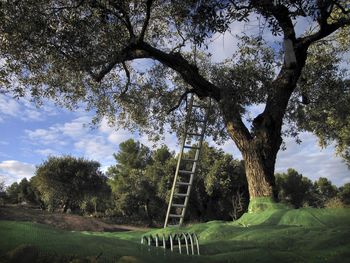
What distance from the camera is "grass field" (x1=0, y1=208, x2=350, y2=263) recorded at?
170 inches

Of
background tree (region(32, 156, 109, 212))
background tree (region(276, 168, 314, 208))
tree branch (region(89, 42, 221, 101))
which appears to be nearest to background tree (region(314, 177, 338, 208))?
background tree (region(276, 168, 314, 208))

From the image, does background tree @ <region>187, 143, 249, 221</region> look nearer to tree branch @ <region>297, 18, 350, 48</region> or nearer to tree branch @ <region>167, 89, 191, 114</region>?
tree branch @ <region>167, 89, 191, 114</region>

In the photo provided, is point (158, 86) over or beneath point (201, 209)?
over

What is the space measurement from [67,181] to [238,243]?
29.8m

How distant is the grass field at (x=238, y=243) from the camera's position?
14.2 ft

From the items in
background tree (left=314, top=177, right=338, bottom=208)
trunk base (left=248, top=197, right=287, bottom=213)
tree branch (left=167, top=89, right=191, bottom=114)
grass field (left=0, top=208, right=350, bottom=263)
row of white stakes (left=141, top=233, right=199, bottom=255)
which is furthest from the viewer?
background tree (left=314, top=177, right=338, bottom=208)

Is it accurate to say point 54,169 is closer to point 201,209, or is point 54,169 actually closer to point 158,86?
point 201,209

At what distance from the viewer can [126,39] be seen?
39.2ft

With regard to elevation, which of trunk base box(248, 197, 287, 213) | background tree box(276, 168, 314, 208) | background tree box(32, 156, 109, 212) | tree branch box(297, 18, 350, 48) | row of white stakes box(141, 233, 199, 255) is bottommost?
row of white stakes box(141, 233, 199, 255)

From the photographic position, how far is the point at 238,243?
278 inches

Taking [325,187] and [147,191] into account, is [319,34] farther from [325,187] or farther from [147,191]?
[325,187]

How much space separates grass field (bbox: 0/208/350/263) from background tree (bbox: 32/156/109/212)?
83.7 ft

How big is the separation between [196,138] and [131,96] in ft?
9.42

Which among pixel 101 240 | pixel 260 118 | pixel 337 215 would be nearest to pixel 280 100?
pixel 260 118
